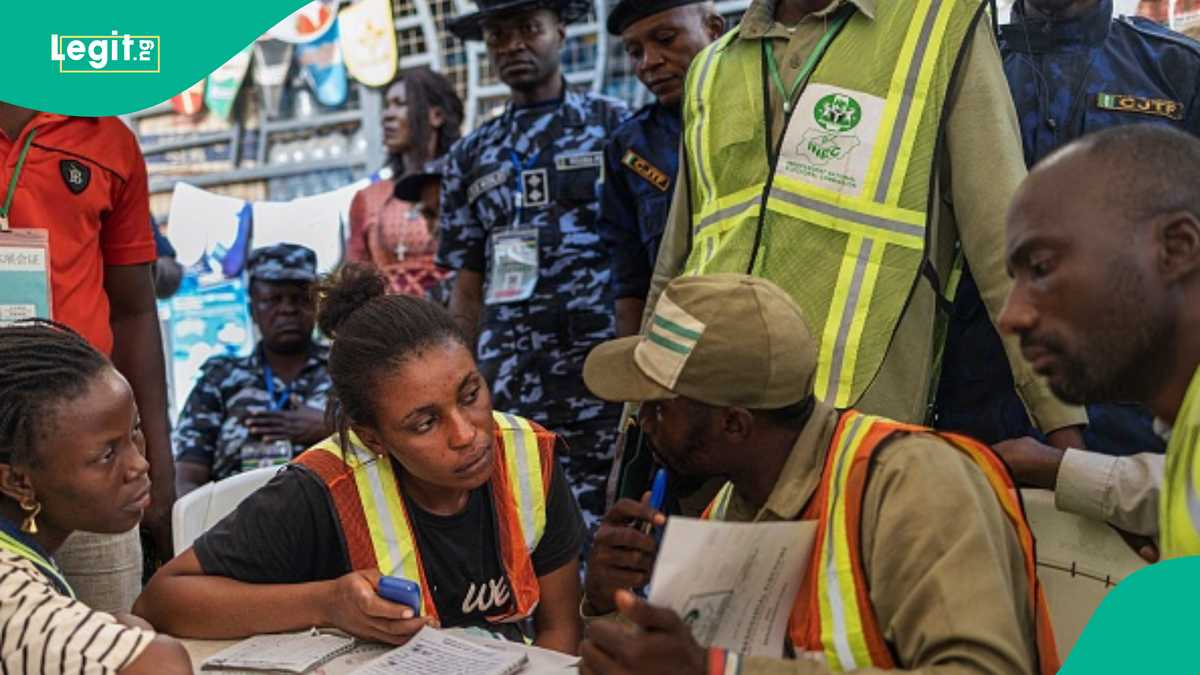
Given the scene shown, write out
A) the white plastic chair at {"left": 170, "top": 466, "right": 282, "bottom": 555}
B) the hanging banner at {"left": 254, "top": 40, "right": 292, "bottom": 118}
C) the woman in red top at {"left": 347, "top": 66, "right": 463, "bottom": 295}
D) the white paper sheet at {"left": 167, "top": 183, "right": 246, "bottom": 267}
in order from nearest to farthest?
1. the white plastic chair at {"left": 170, "top": 466, "right": 282, "bottom": 555}
2. the woman in red top at {"left": 347, "top": 66, "right": 463, "bottom": 295}
3. the white paper sheet at {"left": 167, "top": 183, "right": 246, "bottom": 267}
4. the hanging banner at {"left": 254, "top": 40, "right": 292, "bottom": 118}

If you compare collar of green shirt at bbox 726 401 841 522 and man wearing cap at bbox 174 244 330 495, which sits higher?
collar of green shirt at bbox 726 401 841 522

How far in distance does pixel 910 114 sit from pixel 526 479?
97cm

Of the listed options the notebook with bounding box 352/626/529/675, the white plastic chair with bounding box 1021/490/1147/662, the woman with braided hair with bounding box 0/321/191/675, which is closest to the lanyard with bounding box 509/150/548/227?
the woman with braided hair with bounding box 0/321/191/675

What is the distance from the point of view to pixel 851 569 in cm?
166

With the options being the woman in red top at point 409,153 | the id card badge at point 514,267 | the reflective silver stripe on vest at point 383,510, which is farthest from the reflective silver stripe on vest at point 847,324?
the woman in red top at point 409,153

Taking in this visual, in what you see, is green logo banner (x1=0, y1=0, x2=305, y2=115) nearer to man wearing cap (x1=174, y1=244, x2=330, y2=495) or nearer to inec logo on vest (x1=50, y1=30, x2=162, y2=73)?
inec logo on vest (x1=50, y1=30, x2=162, y2=73)

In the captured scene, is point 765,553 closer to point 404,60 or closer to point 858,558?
point 858,558

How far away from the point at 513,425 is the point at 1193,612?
4.65 feet

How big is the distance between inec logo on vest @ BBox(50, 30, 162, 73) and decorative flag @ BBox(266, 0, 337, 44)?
470 cm

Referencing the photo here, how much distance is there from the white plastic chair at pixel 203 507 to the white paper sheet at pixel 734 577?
1.31m

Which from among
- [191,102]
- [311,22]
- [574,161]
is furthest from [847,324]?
[191,102]

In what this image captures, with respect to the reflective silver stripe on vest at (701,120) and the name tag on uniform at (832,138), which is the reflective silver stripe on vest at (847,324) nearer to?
the name tag on uniform at (832,138)

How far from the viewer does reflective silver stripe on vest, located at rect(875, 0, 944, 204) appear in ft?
7.77

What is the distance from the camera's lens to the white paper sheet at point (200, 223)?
6.04 meters
